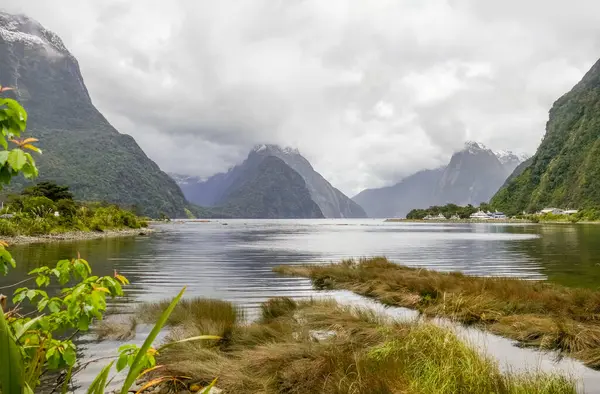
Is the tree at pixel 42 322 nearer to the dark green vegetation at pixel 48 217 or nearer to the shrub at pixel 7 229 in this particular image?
the shrub at pixel 7 229

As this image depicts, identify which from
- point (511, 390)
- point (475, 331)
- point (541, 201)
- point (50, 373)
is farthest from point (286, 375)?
point (541, 201)

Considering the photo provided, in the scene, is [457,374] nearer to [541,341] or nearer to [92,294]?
[541,341]

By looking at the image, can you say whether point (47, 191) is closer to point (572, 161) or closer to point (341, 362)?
point (341, 362)

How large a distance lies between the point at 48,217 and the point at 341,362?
7164 cm

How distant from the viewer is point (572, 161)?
6304 inches

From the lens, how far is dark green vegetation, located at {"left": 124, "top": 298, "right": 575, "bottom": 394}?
630 centimetres

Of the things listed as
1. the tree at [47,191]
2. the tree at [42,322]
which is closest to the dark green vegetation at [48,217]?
the tree at [47,191]

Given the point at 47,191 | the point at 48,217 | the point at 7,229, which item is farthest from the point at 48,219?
the point at 47,191

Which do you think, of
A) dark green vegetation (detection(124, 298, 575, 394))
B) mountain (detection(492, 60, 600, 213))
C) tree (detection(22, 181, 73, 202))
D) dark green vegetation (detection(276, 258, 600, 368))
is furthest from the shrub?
mountain (detection(492, 60, 600, 213))

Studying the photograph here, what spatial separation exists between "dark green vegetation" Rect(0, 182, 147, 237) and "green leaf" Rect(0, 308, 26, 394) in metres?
58.5

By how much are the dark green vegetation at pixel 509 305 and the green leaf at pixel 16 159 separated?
10683 millimetres

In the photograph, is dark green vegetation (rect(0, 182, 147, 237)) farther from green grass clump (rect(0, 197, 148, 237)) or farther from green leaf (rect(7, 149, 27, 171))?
green leaf (rect(7, 149, 27, 171))

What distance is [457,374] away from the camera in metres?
6.92

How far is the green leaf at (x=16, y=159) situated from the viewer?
2.44 metres
